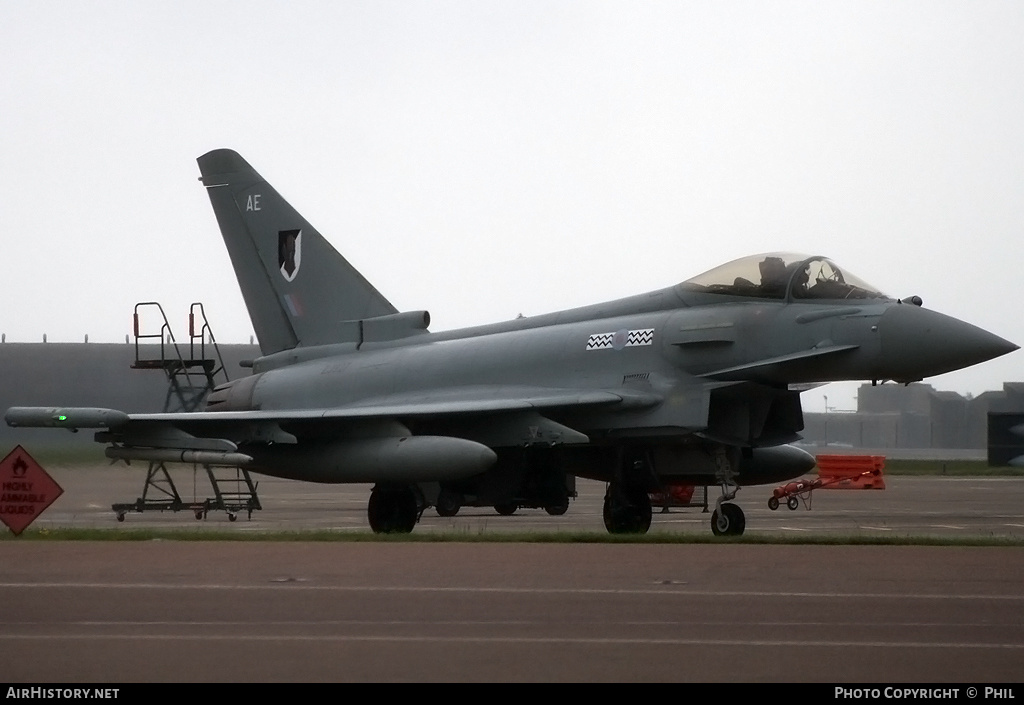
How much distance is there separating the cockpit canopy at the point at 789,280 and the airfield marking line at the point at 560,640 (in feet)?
27.2

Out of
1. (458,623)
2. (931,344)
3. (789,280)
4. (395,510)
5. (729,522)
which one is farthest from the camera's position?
(395,510)

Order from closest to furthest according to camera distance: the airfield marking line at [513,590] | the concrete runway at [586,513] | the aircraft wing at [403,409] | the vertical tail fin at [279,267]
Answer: the airfield marking line at [513,590] → the aircraft wing at [403,409] → the concrete runway at [586,513] → the vertical tail fin at [279,267]

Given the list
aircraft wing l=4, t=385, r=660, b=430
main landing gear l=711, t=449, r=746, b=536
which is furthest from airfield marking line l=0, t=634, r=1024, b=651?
aircraft wing l=4, t=385, r=660, b=430

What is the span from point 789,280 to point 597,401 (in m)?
2.42

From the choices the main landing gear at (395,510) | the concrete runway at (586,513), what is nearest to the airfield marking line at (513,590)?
the concrete runway at (586,513)

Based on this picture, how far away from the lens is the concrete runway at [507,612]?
19.1 ft

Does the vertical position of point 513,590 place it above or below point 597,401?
below

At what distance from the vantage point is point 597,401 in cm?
1490

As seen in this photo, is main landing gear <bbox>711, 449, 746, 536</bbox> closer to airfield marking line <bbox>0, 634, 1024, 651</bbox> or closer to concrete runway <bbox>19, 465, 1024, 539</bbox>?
concrete runway <bbox>19, 465, 1024, 539</bbox>

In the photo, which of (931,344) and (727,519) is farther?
(727,519)

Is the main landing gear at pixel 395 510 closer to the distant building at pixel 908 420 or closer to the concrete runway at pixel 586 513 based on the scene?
the concrete runway at pixel 586 513

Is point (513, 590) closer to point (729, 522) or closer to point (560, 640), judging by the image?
point (560, 640)

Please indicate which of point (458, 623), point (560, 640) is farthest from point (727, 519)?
point (560, 640)

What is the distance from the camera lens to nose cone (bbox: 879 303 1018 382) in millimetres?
13531
